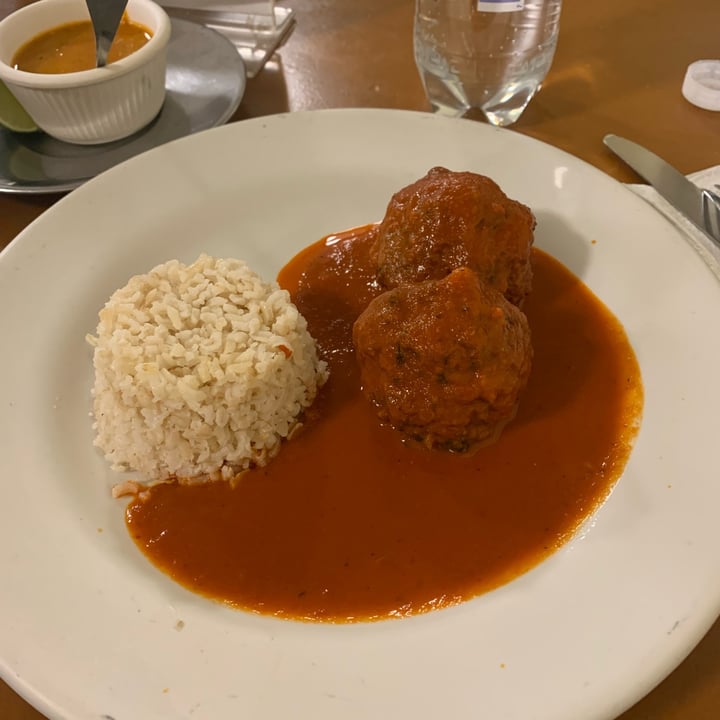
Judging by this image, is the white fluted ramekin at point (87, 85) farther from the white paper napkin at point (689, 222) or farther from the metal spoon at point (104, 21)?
the white paper napkin at point (689, 222)

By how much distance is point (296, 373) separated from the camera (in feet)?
6.28

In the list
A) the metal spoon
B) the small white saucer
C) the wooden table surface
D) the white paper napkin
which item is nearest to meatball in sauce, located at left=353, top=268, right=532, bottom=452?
the white paper napkin

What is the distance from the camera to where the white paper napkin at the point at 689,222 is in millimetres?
2080

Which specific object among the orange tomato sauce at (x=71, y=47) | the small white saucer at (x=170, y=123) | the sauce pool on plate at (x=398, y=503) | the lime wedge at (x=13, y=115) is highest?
the orange tomato sauce at (x=71, y=47)

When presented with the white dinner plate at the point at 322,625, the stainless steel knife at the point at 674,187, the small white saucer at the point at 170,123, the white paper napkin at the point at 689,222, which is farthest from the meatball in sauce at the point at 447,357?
the small white saucer at the point at 170,123

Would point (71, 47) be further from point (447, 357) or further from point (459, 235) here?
point (447, 357)

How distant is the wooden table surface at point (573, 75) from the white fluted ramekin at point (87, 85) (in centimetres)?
29

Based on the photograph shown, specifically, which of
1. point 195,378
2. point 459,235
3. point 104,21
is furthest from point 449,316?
point 104,21

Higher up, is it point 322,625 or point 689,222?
point 689,222

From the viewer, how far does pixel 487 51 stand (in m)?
2.72

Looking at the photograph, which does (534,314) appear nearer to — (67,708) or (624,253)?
(624,253)

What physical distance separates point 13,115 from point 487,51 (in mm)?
1785

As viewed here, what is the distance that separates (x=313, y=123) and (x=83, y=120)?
2.61 ft

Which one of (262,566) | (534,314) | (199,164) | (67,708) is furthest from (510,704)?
(199,164)
